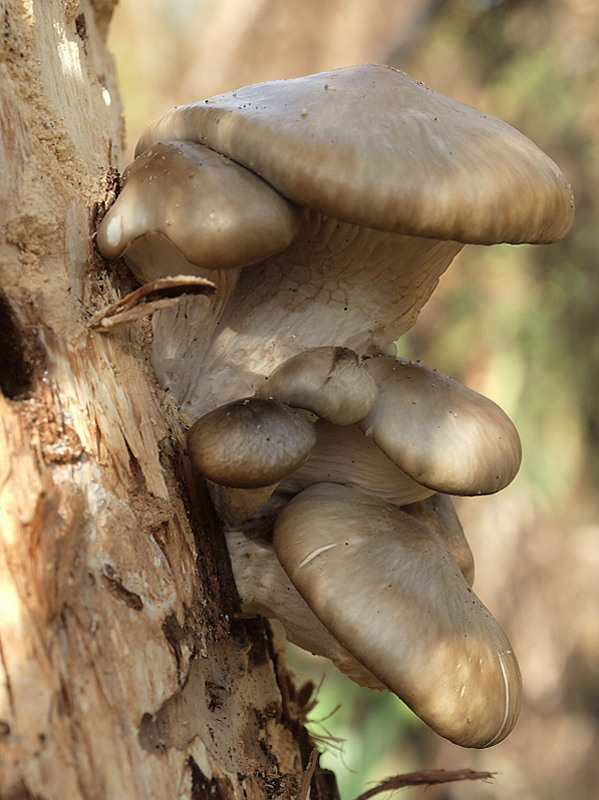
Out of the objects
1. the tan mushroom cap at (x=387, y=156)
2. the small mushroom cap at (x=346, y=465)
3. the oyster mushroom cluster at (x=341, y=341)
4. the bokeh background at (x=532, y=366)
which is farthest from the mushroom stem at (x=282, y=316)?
the bokeh background at (x=532, y=366)

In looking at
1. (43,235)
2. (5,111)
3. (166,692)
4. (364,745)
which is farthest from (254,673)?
(364,745)

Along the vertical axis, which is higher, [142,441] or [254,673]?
[142,441]

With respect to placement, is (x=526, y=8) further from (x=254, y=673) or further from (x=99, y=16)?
(x=254, y=673)

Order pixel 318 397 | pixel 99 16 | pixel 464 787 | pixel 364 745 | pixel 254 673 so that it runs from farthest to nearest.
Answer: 1. pixel 464 787
2. pixel 364 745
3. pixel 99 16
4. pixel 254 673
5. pixel 318 397

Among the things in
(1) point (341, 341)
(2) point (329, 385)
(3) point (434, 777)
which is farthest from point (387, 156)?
(3) point (434, 777)

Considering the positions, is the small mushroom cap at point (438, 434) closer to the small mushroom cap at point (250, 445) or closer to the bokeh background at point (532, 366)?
the small mushroom cap at point (250, 445)

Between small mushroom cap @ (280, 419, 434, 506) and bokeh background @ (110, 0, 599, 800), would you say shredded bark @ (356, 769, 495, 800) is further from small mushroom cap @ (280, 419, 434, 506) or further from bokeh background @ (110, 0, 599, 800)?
bokeh background @ (110, 0, 599, 800)
